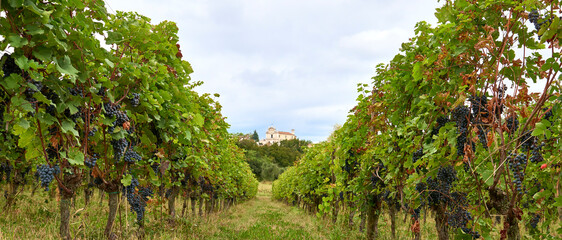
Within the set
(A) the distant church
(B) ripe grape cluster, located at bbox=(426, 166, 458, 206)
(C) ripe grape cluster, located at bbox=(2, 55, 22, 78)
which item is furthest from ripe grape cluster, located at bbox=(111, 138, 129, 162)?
(A) the distant church

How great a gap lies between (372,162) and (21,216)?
8245 mm

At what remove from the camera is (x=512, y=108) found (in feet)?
7.79

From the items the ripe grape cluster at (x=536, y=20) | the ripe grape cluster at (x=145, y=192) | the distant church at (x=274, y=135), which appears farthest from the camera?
the distant church at (x=274, y=135)

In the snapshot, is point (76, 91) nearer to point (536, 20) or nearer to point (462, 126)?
point (462, 126)

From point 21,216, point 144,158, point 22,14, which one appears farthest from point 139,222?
point 22,14

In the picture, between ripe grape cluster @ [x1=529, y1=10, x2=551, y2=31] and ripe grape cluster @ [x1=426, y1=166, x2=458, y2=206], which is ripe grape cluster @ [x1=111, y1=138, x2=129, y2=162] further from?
ripe grape cluster @ [x1=529, y1=10, x2=551, y2=31]

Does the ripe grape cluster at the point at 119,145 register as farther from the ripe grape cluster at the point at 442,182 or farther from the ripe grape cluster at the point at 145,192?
the ripe grape cluster at the point at 442,182

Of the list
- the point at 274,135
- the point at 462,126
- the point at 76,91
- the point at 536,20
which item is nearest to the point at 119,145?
the point at 76,91

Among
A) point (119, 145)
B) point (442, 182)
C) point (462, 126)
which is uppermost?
point (462, 126)

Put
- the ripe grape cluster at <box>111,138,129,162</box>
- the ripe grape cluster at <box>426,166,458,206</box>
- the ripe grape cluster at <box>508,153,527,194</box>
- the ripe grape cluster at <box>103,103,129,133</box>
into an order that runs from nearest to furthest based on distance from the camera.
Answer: the ripe grape cluster at <box>508,153,527,194</box> → the ripe grape cluster at <box>103,103,129,133</box> → the ripe grape cluster at <box>111,138,129,162</box> → the ripe grape cluster at <box>426,166,458,206</box>

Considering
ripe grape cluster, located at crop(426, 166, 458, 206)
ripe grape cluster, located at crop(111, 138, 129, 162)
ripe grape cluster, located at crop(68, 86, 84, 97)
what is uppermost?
ripe grape cluster, located at crop(68, 86, 84, 97)

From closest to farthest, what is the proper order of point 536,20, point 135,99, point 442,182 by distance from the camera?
point 536,20
point 135,99
point 442,182

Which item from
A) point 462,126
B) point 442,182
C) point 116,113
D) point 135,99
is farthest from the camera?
point 442,182

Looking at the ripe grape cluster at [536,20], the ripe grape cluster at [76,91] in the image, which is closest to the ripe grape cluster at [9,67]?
the ripe grape cluster at [76,91]
